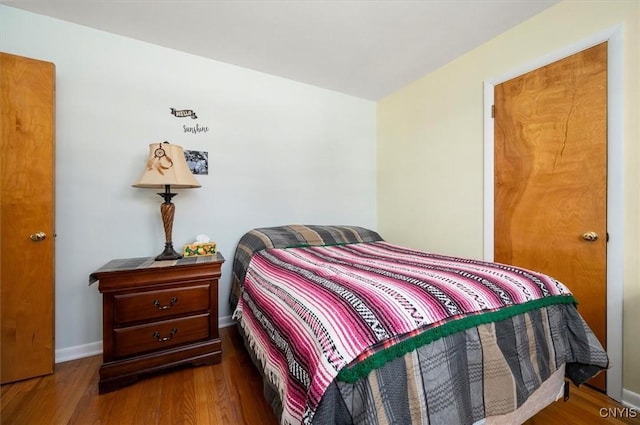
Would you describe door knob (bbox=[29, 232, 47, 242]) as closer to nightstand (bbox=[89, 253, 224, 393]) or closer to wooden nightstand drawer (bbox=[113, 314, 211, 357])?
nightstand (bbox=[89, 253, 224, 393])

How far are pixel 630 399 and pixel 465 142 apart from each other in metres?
1.86

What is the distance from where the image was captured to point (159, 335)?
1.59 metres

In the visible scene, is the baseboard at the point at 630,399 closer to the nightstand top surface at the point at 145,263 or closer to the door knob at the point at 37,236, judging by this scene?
the nightstand top surface at the point at 145,263

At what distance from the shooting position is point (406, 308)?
864 mm

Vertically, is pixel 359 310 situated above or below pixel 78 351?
above

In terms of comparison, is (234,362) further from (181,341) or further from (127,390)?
(127,390)

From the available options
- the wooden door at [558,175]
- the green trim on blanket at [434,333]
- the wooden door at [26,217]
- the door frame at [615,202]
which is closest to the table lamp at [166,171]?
the wooden door at [26,217]

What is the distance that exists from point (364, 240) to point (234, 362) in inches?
56.3

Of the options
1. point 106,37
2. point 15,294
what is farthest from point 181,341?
point 106,37

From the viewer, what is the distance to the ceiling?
168 centimetres

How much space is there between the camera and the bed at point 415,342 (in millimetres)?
724

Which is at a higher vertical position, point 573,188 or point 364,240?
point 573,188

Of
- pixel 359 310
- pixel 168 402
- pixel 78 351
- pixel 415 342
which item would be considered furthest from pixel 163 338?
pixel 415 342

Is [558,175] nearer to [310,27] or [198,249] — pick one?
[310,27]
